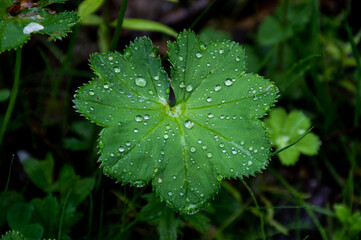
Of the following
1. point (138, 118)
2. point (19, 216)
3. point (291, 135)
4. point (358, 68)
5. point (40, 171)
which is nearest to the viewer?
point (138, 118)

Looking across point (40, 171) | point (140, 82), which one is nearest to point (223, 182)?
point (140, 82)

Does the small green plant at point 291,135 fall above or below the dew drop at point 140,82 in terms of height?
below

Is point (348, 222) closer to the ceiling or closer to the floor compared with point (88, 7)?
closer to the floor

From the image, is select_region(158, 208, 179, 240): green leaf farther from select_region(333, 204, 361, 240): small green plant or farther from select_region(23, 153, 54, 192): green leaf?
select_region(333, 204, 361, 240): small green plant

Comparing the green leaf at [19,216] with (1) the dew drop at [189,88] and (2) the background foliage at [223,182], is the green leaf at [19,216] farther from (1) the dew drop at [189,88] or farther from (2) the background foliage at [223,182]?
(1) the dew drop at [189,88]

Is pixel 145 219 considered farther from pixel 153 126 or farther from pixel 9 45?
pixel 9 45

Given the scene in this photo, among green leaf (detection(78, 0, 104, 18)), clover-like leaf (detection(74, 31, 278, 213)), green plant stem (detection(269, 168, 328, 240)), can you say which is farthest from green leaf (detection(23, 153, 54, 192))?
green plant stem (detection(269, 168, 328, 240))

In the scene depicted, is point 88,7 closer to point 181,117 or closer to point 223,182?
point 181,117

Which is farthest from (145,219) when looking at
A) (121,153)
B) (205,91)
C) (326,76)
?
(326,76)

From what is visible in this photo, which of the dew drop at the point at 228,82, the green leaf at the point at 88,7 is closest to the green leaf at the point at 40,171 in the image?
the green leaf at the point at 88,7
